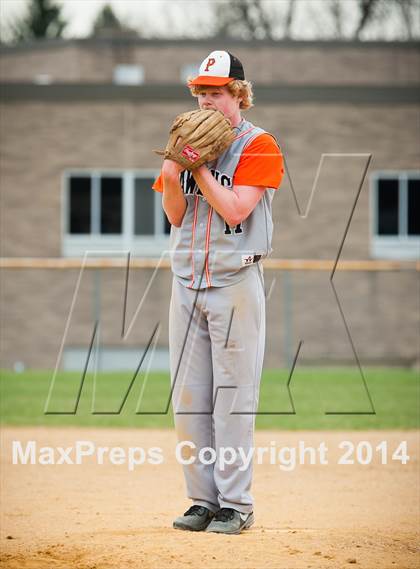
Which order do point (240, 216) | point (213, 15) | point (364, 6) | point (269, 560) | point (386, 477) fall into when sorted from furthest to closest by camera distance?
point (213, 15)
point (364, 6)
point (386, 477)
point (240, 216)
point (269, 560)

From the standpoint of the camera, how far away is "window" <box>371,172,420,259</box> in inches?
818

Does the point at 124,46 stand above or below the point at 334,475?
above

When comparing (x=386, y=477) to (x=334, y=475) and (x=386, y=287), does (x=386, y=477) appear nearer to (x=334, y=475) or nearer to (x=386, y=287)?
(x=334, y=475)

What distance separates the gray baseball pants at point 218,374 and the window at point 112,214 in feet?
51.7

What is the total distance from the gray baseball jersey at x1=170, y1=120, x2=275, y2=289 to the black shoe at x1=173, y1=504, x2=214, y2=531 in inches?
42.4

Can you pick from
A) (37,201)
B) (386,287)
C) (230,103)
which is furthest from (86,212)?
(230,103)

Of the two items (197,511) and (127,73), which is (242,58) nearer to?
(127,73)

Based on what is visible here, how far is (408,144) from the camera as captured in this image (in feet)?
67.9

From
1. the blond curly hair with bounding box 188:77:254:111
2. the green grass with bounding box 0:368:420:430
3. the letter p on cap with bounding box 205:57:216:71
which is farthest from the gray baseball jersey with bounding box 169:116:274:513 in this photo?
the green grass with bounding box 0:368:420:430

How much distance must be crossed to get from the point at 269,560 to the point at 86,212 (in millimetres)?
17013

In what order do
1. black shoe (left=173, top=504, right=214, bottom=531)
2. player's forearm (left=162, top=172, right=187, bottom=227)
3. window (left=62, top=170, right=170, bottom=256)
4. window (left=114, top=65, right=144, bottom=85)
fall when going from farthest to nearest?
window (left=114, top=65, right=144, bottom=85) < window (left=62, top=170, right=170, bottom=256) < black shoe (left=173, top=504, right=214, bottom=531) < player's forearm (left=162, top=172, right=187, bottom=227)

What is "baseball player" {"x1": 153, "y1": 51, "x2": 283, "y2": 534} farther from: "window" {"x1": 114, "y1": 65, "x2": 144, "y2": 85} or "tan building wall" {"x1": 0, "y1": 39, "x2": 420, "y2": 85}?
"window" {"x1": 114, "y1": 65, "x2": 144, "y2": 85}

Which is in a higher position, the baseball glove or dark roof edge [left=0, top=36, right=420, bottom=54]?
dark roof edge [left=0, top=36, right=420, bottom=54]

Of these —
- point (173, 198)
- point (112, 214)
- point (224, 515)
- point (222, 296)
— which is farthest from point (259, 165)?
point (112, 214)
